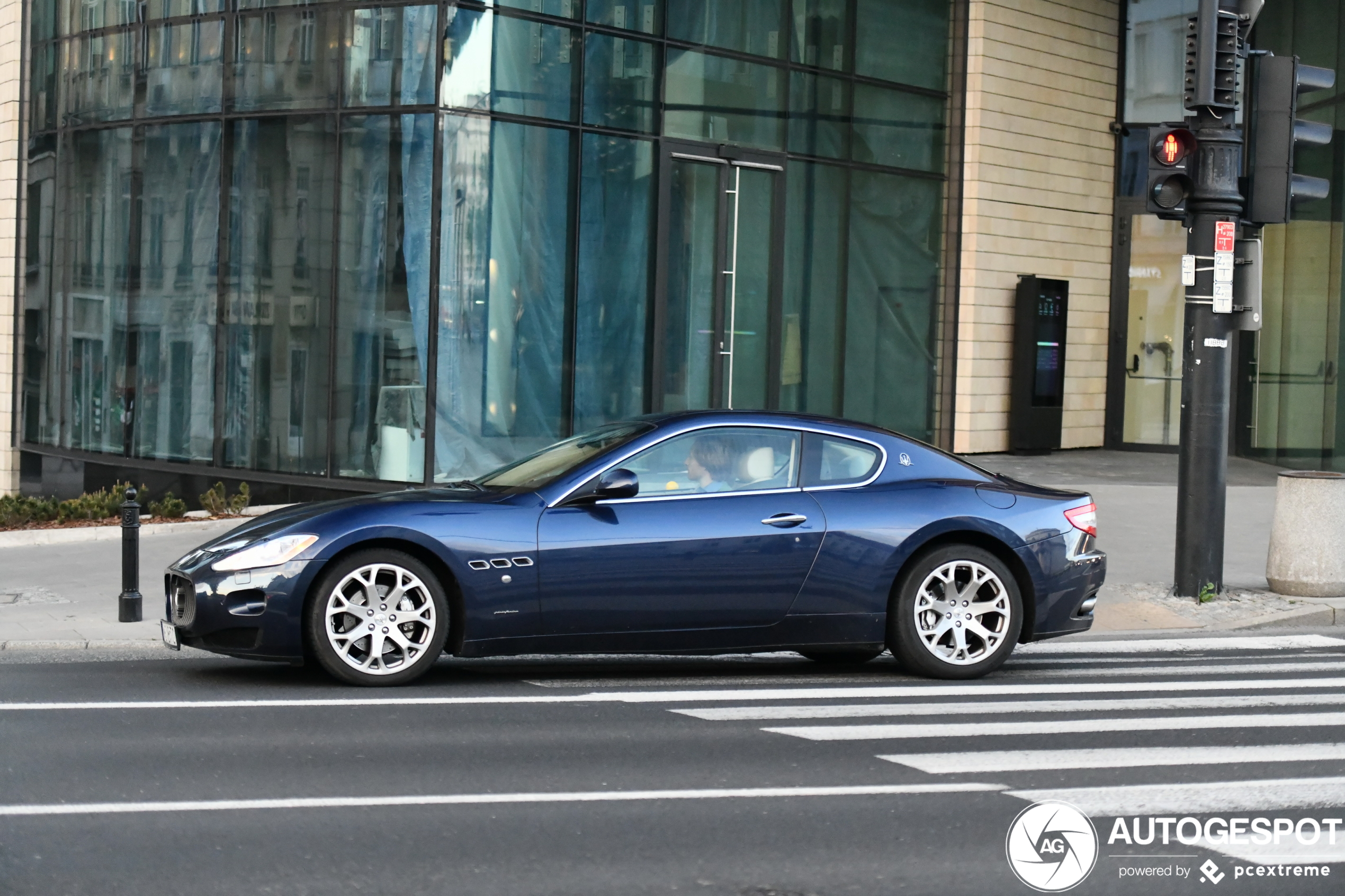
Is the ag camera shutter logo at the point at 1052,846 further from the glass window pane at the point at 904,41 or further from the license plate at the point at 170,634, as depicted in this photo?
the glass window pane at the point at 904,41

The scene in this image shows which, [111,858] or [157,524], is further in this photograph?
[157,524]

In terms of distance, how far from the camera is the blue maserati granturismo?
7.82 metres

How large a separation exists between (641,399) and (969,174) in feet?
20.4

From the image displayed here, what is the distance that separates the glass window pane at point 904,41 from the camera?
20844 mm

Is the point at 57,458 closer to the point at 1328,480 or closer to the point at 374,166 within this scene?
the point at 374,166

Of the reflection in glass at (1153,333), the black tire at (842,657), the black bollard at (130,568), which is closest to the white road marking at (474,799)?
the black tire at (842,657)

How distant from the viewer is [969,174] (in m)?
21.7

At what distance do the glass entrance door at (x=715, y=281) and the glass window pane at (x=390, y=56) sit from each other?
3.01 m

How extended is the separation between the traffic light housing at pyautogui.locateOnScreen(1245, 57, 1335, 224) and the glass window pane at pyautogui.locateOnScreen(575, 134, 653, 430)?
25.5ft

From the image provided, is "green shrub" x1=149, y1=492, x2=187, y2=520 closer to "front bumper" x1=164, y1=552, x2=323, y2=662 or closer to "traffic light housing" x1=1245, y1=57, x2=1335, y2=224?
"front bumper" x1=164, y1=552, x2=323, y2=662

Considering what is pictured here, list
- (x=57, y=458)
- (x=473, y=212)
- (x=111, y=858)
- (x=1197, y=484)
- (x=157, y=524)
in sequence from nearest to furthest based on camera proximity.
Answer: (x=111, y=858), (x=1197, y=484), (x=157, y=524), (x=473, y=212), (x=57, y=458)

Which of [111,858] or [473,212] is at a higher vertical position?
[473,212]

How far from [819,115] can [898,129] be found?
5.18ft

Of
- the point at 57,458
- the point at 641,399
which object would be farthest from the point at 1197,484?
the point at 57,458
